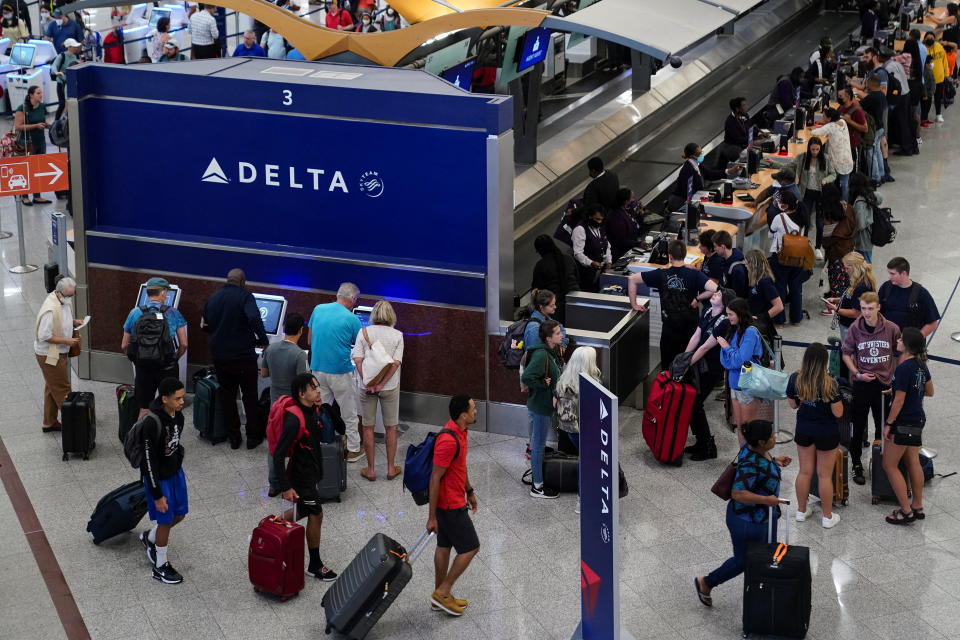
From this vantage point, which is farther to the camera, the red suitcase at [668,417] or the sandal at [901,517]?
the red suitcase at [668,417]

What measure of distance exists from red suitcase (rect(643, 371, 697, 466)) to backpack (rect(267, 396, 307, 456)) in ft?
9.65

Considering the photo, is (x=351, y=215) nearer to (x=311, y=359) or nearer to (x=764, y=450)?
(x=311, y=359)

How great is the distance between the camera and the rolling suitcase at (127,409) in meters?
10.1

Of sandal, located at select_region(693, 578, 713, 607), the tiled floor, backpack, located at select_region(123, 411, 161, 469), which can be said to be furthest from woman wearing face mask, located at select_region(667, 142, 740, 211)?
backpack, located at select_region(123, 411, 161, 469)

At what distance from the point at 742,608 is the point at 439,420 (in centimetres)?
342

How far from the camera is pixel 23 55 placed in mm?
20969

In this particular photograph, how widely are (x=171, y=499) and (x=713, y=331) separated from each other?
3.99m

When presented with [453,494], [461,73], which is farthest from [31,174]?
[453,494]

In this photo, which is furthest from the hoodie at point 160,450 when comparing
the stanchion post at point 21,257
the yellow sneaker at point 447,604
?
the stanchion post at point 21,257

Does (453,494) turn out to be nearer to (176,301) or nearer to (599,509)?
(599,509)

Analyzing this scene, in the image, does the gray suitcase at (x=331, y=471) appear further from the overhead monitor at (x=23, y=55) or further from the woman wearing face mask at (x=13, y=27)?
the woman wearing face mask at (x=13, y=27)

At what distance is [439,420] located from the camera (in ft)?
35.1

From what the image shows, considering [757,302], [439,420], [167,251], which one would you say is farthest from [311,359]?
[757,302]

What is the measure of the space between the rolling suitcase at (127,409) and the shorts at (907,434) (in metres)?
5.39
